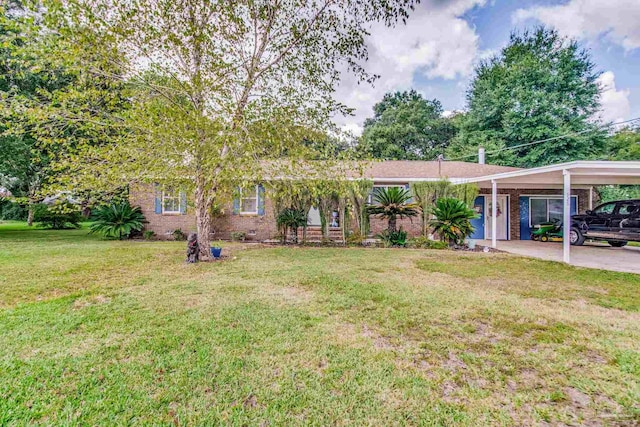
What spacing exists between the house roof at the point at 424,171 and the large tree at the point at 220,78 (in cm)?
559

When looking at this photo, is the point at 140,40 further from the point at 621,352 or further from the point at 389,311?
the point at 621,352

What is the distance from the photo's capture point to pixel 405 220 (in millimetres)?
13039

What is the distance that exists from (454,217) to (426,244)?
1.32 metres

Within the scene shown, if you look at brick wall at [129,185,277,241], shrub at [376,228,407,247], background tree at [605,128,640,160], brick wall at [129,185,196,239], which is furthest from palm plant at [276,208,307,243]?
background tree at [605,128,640,160]

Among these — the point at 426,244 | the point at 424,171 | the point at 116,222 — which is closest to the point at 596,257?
the point at 426,244

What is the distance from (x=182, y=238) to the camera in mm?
12383

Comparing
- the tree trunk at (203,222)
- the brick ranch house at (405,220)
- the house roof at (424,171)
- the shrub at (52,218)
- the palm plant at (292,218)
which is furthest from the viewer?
the shrub at (52,218)

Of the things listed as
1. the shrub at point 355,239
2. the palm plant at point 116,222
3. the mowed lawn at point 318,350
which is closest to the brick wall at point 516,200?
the shrub at point 355,239

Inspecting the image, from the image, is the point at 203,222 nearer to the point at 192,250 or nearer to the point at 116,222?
the point at 192,250

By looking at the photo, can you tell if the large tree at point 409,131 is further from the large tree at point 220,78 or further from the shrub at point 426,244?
the large tree at point 220,78

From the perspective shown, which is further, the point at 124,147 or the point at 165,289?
the point at 124,147

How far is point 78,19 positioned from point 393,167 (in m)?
11.9

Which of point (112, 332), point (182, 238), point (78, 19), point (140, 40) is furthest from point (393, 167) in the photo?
point (112, 332)

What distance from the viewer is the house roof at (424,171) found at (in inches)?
505
